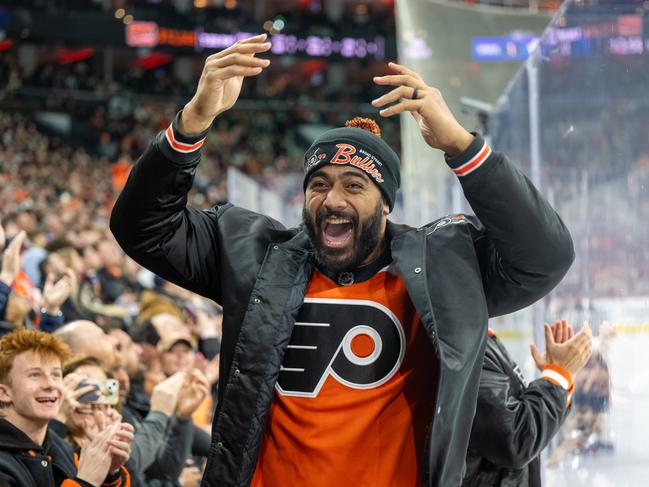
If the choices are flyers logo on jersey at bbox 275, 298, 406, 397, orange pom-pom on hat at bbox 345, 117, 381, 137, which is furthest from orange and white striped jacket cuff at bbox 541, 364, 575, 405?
orange pom-pom on hat at bbox 345, 117, 381, 137

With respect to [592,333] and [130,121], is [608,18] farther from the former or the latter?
[130,121]

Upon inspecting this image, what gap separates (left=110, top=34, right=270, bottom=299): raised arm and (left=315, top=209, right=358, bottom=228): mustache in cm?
32

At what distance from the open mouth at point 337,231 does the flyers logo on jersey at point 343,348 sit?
0.49 ft

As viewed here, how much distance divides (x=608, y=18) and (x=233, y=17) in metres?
33.9

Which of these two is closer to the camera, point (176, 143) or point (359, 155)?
point (176, 143)

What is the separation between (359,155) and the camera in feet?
A: 8.30

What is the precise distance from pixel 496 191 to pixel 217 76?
71 centimetres

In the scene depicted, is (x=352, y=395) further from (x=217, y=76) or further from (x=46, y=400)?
(x=46, y=400)

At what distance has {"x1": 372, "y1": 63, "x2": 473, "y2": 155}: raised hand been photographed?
89.9 inches

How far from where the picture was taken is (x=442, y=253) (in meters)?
2.47

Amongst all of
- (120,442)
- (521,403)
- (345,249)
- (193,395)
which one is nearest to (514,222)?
(345,249)

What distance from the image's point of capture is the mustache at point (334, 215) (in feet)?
8.19

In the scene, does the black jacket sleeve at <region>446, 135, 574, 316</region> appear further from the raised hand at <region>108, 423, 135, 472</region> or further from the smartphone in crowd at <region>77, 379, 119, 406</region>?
the smartphone in crowd at <region>77, 379, 119, 406</region>

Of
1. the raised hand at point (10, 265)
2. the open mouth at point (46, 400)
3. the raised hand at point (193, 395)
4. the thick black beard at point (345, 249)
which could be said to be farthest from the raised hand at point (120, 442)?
the raised hand at point (10, 265)
